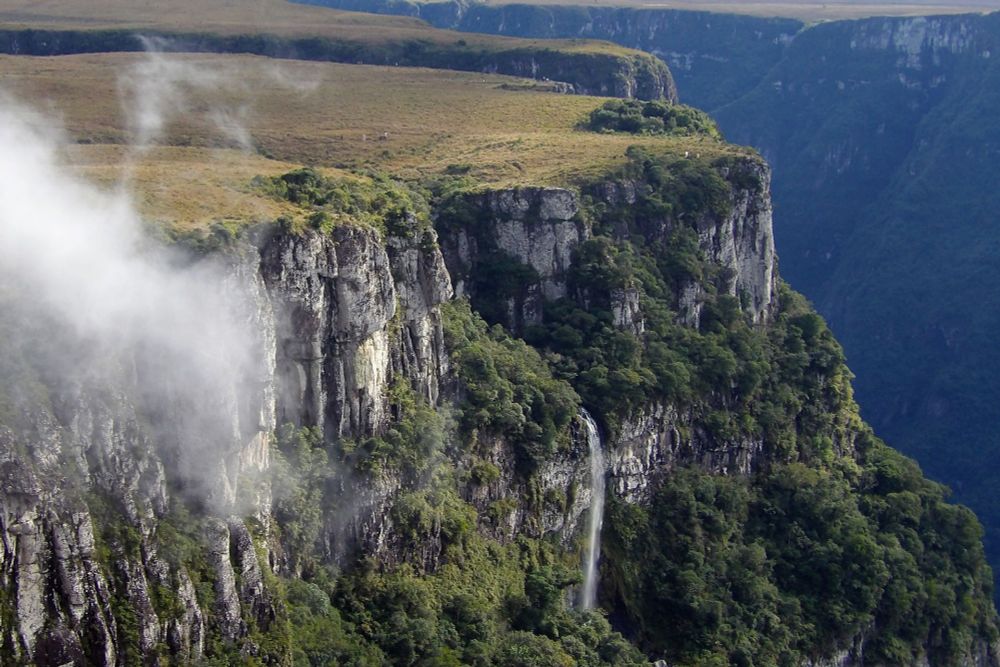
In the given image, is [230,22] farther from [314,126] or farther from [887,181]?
[887,181]

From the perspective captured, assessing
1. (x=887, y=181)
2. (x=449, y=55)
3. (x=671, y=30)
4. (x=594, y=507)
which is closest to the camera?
(x=594, y=507)

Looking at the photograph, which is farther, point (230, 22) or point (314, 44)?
point (230, 22)

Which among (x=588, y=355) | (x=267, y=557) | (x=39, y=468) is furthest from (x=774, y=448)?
(x=39, y=468)

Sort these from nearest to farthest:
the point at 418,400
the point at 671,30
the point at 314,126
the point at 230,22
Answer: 1. the point at 418,400
2. the point at 314,126
3. the point at 230,22
4. the point at 671,30

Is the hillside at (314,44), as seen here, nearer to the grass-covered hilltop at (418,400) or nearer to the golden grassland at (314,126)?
the golden grassland at (314,126)

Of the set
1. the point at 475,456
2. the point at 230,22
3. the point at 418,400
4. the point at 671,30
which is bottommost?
the point at 475,456

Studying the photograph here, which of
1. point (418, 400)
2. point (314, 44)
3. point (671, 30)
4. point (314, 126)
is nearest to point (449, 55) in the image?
point (314, 44)

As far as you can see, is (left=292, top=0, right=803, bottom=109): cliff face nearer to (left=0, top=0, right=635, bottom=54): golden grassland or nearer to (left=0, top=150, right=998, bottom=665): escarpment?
(left=0, top=0, right=635, bottom=54): golden grassland
